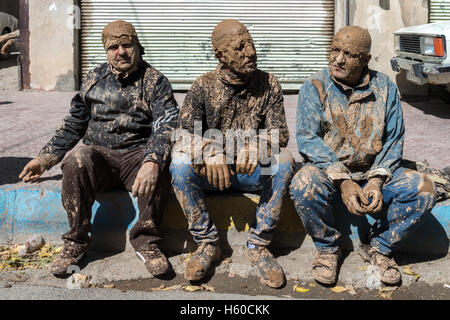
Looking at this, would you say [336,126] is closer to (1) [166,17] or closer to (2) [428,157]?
(2) [428,157]

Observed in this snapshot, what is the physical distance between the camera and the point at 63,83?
9.03 metres

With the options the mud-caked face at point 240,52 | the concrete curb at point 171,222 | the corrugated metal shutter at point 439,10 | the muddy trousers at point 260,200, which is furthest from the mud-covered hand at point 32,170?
the corrugated metal shutter at point 439,10

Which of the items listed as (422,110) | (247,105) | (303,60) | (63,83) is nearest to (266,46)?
(303,60)

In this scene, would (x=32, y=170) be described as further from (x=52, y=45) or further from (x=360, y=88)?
(x=52, y=45)

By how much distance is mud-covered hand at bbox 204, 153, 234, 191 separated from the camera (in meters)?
3.53

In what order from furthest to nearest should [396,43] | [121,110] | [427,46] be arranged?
[396,43], [427,46], [121,110]


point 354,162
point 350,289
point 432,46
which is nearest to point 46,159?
point 354,162

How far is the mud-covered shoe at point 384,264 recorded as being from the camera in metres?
3.57

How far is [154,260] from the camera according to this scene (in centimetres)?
371

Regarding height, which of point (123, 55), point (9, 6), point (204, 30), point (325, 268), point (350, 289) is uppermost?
point (9, 6)

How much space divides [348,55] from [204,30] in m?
5.50

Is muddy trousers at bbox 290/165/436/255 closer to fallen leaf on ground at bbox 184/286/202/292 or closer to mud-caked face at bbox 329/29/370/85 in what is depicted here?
mud-caked face at bbox 329/29/370/85

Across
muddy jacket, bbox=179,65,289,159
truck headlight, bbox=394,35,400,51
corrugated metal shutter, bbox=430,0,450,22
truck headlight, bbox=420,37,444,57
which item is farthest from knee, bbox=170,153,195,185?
corrugated metal shutter, bbox=430,0,450,22

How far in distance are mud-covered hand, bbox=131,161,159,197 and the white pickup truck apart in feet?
16.5
